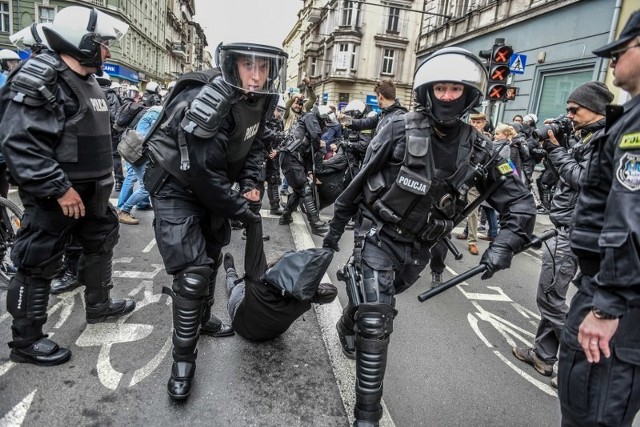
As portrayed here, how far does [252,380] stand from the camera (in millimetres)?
2627

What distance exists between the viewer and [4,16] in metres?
27.3

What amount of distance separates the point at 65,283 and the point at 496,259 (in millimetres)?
3569

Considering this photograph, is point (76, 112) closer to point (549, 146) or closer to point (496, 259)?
point (496, 259)

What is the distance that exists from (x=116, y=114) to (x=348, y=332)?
20.8ft

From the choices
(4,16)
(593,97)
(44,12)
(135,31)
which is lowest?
(593,97)

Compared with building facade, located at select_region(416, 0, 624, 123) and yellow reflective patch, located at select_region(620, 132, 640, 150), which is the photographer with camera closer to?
yellow reflective patch, located at select_region(620, 132, 640, 150)

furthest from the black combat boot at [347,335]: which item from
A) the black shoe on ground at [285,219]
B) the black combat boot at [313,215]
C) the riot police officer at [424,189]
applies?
the black shoe on ground at [285,219]

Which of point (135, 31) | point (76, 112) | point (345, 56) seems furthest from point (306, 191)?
point (135, 31)

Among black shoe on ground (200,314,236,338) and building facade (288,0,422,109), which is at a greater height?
building facade (288,0,422,109)

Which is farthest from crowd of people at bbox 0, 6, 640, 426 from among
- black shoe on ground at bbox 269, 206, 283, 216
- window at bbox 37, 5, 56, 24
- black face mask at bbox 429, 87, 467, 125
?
window at bbox 37, 5, 56, 24

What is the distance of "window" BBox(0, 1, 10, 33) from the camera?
27.2 m

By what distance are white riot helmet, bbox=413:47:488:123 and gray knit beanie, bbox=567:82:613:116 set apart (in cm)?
102

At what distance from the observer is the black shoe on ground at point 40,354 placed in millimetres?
2607

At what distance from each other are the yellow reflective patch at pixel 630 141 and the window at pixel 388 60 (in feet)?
131
